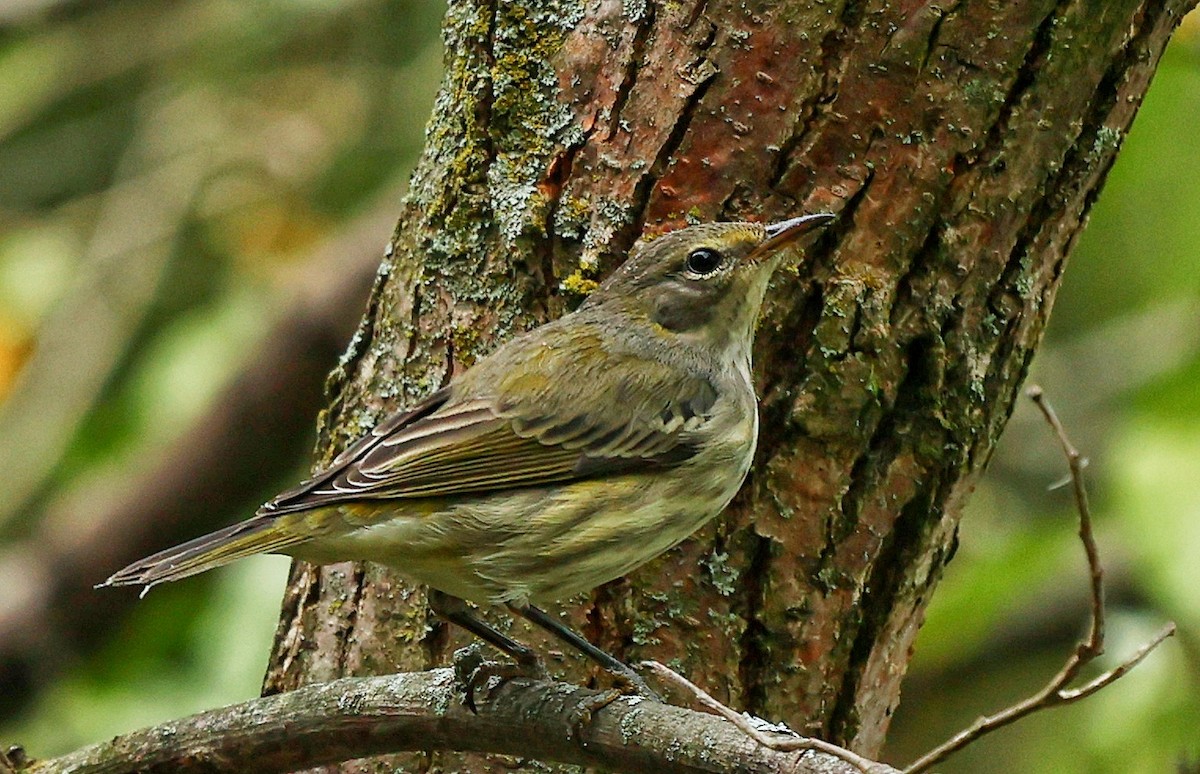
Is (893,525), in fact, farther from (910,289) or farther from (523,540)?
(523,540)

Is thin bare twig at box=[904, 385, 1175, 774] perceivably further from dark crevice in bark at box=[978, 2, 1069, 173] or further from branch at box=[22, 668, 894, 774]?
dark crevice in bark at box=[978, 2, 1069, 173]

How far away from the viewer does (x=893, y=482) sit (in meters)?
3.56

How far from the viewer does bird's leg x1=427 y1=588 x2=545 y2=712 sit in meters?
3.09

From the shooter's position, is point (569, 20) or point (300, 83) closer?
point (569, 20)

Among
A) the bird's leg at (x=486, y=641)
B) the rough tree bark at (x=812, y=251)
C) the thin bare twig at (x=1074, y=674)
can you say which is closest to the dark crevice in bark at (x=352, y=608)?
the rough tree bark at (x=812, y=251)

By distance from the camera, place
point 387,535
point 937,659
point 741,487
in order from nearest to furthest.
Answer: point 387,535 → point 741,487 → point 937,659

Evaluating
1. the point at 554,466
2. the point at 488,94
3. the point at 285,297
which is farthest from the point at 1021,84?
the point at 285,297

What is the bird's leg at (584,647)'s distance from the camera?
3383mm

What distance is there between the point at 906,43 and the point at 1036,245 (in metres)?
0.55

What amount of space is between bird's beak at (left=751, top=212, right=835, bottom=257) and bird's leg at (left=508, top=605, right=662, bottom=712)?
0.95 metres

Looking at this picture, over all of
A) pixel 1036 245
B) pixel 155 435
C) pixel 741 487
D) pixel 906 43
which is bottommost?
pixel 741 487

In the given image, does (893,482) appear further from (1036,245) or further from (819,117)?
(819,117)

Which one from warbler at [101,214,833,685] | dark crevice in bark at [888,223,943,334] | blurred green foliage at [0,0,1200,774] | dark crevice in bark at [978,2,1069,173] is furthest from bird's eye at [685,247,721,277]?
blurred green foliage at [0,0,1200,774]

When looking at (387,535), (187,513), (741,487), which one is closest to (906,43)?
(741,487)
